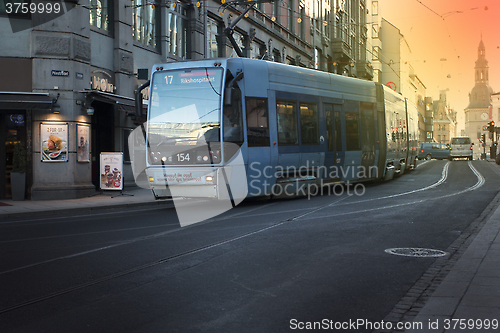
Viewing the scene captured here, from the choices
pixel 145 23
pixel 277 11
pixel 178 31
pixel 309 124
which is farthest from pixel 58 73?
pixel 277 11

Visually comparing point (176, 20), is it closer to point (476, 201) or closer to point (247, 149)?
point (247, 149)

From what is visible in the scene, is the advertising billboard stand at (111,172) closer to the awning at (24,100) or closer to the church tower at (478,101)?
the awning at (24,100)

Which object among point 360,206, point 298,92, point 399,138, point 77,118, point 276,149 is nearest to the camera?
point 360,206

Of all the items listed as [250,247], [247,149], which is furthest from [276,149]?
[250,247]

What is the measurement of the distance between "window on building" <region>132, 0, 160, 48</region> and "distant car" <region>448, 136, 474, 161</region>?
37342mm

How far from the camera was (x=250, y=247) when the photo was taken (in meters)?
7.82

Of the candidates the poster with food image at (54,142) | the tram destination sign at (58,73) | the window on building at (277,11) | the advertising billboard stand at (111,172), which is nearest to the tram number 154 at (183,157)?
the advertising billboard stand at (111,172)

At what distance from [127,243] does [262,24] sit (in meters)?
27.2

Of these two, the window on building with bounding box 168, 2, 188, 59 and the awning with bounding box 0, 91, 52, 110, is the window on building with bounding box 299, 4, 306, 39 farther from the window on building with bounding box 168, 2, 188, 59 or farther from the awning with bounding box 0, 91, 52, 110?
the awning with bounding box 0, 91, 52, 110

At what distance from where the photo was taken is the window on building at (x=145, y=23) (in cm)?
2172

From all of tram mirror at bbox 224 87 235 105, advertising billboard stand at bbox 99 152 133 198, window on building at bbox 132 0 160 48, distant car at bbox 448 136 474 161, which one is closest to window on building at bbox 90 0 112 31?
window on building at bbox 132 0 160 48

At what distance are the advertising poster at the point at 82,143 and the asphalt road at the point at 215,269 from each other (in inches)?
240

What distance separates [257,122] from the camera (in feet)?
44.1

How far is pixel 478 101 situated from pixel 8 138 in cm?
19064
